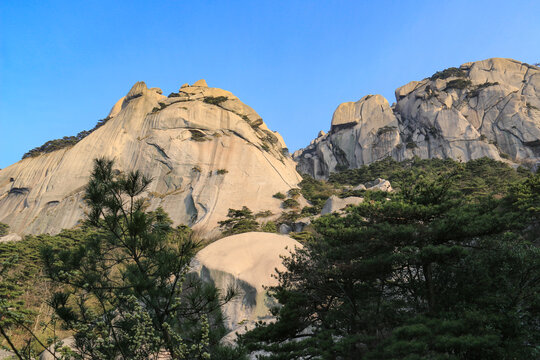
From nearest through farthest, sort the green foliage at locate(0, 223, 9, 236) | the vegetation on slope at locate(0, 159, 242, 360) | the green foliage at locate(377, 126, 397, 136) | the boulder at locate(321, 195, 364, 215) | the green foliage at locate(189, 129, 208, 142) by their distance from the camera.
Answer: the vegetation on slope at locate(0, 159, 242, 360), the boulder at locate(321, 195, 364, 215), the green foliage at locate(0, 223, 9, 236), the green foliage at locate(189, 129, 208, 142), the green foliage at locate(377, 126, 397, 136)

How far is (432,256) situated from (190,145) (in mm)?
38097

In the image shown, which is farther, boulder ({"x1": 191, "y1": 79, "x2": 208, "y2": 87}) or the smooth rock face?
boulder ({"x1": 191, "y1": 79, "x2": 208, "y2": 87})

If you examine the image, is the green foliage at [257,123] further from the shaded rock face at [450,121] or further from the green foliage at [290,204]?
the green foliage at [290,204]

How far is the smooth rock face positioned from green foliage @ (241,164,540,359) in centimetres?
313

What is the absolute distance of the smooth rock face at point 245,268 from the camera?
13000 mm

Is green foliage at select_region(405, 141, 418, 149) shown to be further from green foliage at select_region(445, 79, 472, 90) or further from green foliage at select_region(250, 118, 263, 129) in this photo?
green foliage at select_region(250, 118, 263, 129)

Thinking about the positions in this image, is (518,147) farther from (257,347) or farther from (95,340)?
(95,340)

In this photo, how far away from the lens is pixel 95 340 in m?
4.18

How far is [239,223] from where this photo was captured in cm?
2967

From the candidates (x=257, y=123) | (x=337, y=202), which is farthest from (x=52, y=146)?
(x=337, y=202)

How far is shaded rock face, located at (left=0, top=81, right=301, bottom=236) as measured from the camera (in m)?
38.6

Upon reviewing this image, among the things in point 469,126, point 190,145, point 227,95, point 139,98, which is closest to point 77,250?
point 190,145

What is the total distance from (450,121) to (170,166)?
4034 centimetres

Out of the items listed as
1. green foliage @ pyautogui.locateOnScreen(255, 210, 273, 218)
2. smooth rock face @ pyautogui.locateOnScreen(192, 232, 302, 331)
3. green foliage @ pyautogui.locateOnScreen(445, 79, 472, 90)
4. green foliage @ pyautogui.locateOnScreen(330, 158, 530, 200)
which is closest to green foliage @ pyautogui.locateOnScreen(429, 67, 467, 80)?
green foliage @ pyautogui.locateOnScreen(445, 79, 472, 90)
